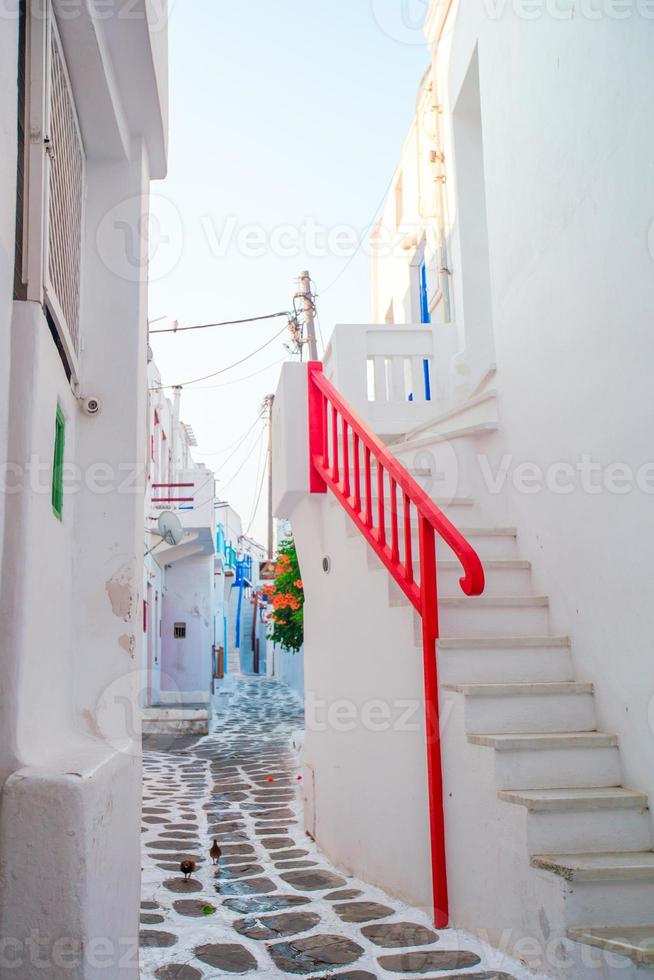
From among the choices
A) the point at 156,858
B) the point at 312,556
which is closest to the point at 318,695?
the point at 312,556

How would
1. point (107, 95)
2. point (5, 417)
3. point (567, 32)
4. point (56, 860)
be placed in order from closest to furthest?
point (56, 860) < point (5, 417) < point (107, 95) < point (567, 32)

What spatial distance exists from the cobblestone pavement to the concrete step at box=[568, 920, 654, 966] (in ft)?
1.08

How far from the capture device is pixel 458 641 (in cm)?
404

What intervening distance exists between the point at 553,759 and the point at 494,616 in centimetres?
94

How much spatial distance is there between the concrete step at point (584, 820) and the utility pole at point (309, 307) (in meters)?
13.5

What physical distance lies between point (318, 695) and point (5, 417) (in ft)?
13.3

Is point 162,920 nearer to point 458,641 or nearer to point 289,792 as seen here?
point 458,641

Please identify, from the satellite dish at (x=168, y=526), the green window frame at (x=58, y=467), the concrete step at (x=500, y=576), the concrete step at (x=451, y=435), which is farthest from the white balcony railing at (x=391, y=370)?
the satellite dish at (x=168, y=526)

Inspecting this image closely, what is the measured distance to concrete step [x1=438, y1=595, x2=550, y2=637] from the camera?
4.37 metres

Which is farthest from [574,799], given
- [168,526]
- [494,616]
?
[168,526]

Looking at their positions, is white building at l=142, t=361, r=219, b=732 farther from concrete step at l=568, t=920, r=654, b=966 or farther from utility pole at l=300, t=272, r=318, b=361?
concrete step at l=568, t=920, r=654, b=966

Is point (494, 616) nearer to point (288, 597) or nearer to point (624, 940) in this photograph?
point (624, 940)

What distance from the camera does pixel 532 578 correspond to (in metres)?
4.82

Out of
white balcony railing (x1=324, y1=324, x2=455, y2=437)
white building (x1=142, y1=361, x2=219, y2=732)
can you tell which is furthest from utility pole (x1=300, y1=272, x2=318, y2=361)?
white balcony railing (x1=324, y1=324, x2=455, y2=437)
